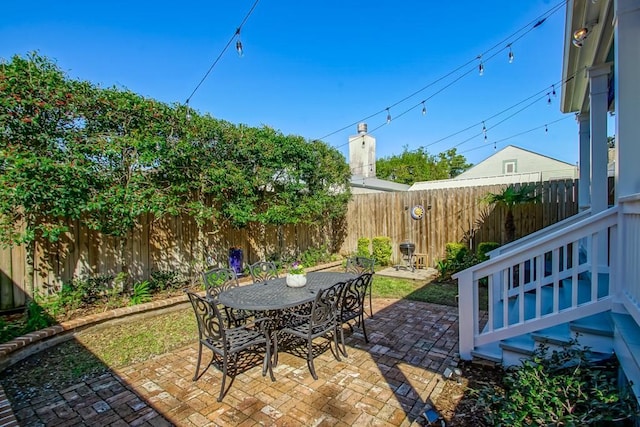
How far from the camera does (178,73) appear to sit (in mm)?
6383

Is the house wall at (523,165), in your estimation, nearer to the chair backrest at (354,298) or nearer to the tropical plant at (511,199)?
the tropical plant at (511,199)

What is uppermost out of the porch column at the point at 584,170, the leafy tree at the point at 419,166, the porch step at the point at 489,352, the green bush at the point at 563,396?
the leafy tree at the point at 419,166

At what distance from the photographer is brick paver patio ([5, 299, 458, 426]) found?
2.39 metres

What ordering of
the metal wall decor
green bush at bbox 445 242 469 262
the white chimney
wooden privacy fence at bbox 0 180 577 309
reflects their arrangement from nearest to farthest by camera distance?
1. wooden privacy fence at bbox 0 180 577 309
2. green bush at bbox 445 242 469 262
3. the metal wall decor
4. the white chimney

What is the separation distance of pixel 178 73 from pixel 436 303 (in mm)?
6867

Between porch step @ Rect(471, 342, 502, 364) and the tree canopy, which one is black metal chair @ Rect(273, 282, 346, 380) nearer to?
porch step @ Rect(471, 342, 502, 364)

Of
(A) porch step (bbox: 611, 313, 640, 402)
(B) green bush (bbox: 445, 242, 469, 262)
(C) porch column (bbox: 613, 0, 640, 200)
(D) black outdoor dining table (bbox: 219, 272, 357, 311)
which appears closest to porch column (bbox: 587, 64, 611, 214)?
(C) porch column (bbox: 613, 0, 640, 200)

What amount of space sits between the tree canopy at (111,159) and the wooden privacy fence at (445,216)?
Answer: 320 centimetres

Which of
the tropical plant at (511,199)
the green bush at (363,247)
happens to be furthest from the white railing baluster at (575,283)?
the green bush at (363,247)

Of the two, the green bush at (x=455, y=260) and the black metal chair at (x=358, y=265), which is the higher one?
the black metal chair at (x=358, y=265)

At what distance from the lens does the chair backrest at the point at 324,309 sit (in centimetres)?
304

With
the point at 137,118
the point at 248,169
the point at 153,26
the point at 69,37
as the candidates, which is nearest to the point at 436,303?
the point at 248,169

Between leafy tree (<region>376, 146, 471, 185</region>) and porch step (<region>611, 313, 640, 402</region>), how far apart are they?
32.3m

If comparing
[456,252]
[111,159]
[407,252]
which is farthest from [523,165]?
[111,159]
